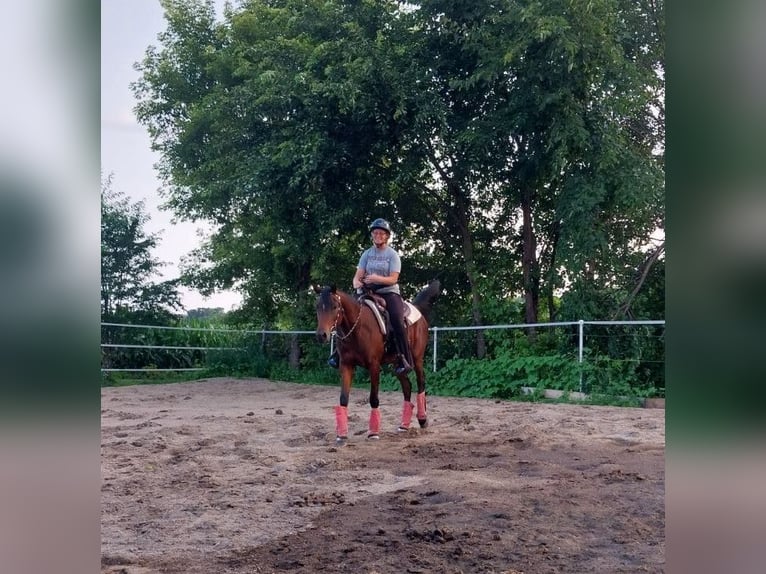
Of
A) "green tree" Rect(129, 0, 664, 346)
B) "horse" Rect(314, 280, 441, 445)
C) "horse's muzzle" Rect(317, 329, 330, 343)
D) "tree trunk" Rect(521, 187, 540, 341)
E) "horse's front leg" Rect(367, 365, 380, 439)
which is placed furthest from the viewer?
"tree trunk" Rect(521, 187, 540, 341)

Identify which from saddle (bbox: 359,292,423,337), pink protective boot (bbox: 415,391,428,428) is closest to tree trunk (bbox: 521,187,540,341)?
pink protective boot (bbox: 415,391,428,428)

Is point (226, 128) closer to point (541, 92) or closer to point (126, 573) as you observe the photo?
point (541, 92)

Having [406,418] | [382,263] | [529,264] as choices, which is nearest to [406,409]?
[406,418]

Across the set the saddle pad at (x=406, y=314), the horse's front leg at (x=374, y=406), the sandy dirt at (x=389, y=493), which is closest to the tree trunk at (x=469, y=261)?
the sandy dirt at (x=389, y=493)

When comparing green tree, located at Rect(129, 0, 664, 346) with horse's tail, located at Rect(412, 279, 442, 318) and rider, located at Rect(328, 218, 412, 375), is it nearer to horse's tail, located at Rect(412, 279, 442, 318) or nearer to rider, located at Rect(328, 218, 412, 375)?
horse's tail, located at Rect(412, 279, 442, 318)

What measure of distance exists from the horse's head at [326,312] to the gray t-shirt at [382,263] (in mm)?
527

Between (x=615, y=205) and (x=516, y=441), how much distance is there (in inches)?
136

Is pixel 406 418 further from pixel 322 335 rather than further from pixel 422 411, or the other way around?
pixel 322 335

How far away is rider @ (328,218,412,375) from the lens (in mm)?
4414

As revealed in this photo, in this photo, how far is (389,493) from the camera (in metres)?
2.97

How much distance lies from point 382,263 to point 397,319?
0.37m
